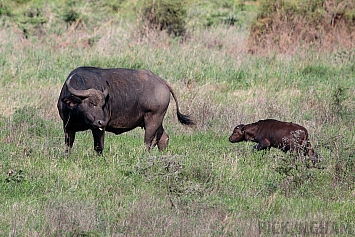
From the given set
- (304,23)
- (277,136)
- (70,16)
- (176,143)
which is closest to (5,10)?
(70,16)

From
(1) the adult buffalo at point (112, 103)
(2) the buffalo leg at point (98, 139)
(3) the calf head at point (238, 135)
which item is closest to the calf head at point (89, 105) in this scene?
(1) the adult buffalo at point (112, 103)

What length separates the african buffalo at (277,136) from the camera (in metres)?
9.50

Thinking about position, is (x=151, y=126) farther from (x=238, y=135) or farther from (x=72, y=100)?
(x=72, y=100)

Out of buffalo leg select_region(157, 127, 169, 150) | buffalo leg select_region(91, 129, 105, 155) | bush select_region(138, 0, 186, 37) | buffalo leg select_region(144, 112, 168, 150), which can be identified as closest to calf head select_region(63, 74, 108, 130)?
buffalo leg select_region(91, 129, 105, 155)

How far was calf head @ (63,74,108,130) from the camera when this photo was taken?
9.23 m

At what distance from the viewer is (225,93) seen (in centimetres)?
1452

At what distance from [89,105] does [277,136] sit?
2.91 meters

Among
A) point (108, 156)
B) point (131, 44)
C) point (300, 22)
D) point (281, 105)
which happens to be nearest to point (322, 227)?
point (108, 156)

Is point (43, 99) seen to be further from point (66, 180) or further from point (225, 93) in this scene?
point (66, 180)

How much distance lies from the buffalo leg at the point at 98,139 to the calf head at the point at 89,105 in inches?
12.6

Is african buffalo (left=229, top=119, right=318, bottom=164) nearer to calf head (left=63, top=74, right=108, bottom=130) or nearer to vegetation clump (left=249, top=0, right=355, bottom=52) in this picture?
calf head (left=63, top=74, right=108, bottom=130)

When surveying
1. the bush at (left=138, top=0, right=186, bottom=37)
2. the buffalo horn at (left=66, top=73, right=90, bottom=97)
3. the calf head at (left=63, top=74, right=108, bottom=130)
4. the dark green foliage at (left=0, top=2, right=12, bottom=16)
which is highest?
the buffalo horn at (left=66, top=73, right=90, bottom=97)

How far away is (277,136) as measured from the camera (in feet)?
33.2

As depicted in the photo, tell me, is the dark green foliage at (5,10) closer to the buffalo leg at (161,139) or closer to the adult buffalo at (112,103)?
the adult buffalo at (112,103)
